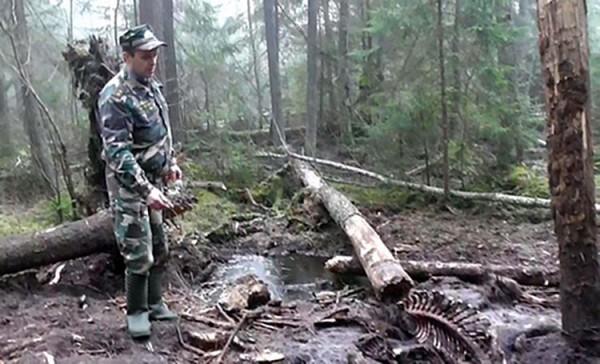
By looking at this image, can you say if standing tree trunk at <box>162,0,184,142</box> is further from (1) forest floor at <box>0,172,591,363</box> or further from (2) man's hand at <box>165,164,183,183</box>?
(2) man's hand at <box>165,164,183,183</box>

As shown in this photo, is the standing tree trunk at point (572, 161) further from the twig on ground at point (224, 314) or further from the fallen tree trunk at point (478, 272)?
the twig on ground at point (224, 314)

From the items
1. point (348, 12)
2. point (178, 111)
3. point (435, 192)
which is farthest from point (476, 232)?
point (348, 12)

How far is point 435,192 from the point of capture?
9.84 m

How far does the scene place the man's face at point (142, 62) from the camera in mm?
4238

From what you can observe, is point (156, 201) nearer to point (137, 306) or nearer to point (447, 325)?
point (137, 306)

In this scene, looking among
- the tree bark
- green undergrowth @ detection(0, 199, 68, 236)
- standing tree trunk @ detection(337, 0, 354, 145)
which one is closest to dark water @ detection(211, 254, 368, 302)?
green undergrowth @ detection(0, 199, 68, 236)

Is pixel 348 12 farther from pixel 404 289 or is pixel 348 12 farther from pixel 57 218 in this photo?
pixel 404 289

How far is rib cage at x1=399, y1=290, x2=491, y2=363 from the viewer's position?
173 inches

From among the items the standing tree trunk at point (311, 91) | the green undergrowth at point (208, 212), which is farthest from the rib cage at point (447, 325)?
the standing tree trunk at point (311, 91)

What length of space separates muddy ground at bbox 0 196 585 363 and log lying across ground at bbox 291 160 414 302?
0.35 m

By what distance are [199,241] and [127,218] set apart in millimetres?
4040

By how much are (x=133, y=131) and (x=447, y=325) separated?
2.87 m

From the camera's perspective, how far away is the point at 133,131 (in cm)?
432

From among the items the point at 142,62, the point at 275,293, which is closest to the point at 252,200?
the point at 275,293
